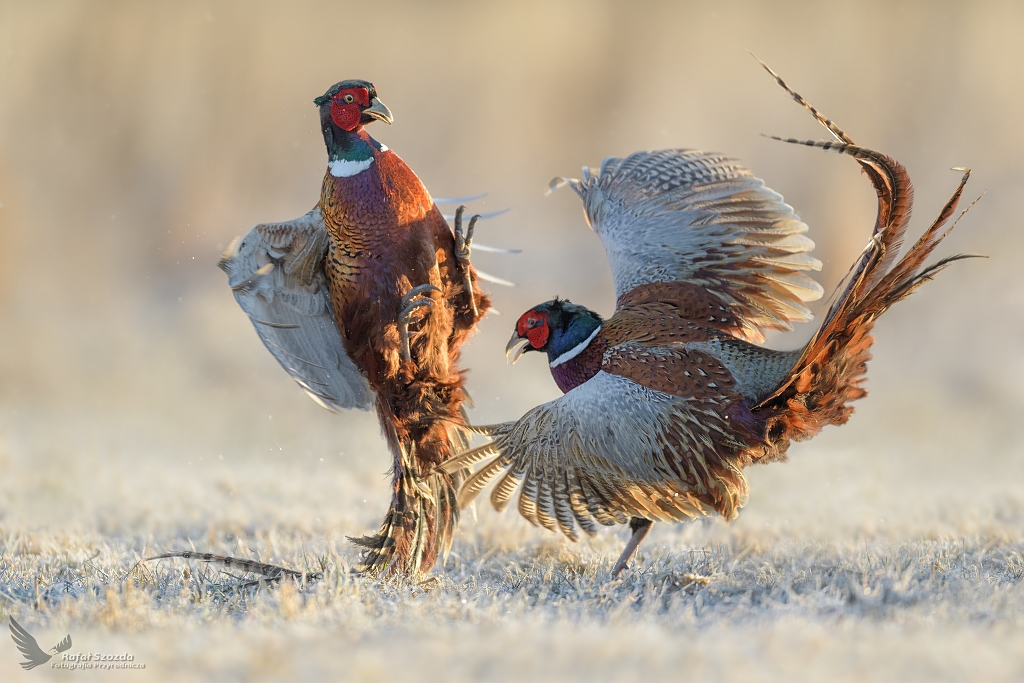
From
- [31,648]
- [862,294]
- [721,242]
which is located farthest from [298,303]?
[862,294]

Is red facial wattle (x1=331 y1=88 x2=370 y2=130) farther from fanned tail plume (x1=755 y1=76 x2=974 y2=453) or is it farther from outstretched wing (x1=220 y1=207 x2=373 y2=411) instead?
fanned tail plume (x1=755 y1=76 x2=974 y2=453)

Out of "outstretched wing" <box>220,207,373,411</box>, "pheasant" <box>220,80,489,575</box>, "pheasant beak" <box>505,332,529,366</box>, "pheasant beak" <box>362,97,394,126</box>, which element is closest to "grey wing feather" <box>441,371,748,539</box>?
"pheasant" <box>220,80,489,575</box>

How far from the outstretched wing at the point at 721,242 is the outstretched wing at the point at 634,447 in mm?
611

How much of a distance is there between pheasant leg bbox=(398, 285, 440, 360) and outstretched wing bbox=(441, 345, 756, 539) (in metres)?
0.49

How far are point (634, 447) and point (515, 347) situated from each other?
895 mm

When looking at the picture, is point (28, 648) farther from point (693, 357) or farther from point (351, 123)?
point (693, 357)

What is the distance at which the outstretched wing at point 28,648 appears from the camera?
8.52 feet

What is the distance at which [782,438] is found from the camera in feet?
11.1

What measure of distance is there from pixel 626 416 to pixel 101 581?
2298 millimetres

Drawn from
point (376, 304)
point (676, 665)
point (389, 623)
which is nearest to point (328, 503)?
point (376, 304)

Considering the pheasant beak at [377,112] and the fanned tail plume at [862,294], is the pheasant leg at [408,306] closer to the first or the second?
the pheasant beak at [377,112]

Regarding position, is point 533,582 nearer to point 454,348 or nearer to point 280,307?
point 454,348

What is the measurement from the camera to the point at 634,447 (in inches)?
130
